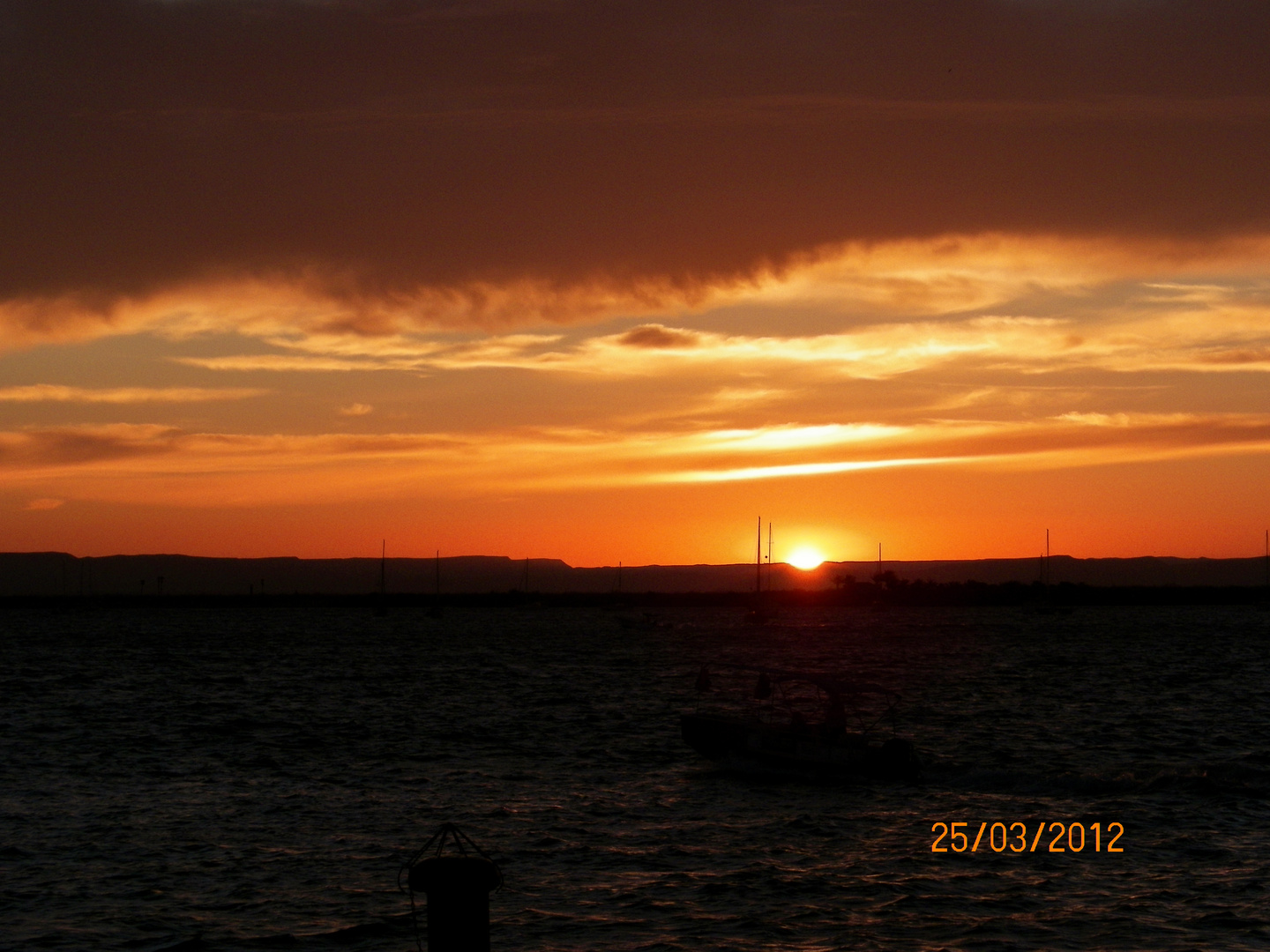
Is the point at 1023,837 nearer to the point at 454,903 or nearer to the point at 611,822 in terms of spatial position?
the point at 611,822

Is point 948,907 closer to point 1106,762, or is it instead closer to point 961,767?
point 961,767

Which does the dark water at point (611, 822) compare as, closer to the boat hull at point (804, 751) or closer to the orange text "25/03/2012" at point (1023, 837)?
the orange text "25/03/2012" at point (1023, 837)

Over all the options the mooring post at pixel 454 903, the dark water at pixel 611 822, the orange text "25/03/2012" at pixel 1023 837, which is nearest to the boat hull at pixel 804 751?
the dark water at pixel 611 822

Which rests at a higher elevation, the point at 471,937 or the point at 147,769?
the point at 471,937

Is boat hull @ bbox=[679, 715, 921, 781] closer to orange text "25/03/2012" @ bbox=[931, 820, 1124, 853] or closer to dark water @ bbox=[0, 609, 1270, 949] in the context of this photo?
dark water @ bbox=[0, 609, 1270, 949]

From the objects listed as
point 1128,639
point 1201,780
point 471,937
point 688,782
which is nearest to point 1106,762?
point 1201,780

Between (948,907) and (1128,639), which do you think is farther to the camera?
(1128,639)

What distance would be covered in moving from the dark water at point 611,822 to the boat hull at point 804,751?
93cm

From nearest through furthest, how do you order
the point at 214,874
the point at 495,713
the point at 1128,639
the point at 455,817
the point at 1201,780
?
the point at 214,874 → the point at 455,817 → the point at 1201,780 → the point at 495,713 → the point at 1128,639

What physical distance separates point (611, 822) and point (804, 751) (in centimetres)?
1047

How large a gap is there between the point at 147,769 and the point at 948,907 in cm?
3464

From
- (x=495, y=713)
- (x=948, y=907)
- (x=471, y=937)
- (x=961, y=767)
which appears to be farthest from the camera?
(x=495, y=713)

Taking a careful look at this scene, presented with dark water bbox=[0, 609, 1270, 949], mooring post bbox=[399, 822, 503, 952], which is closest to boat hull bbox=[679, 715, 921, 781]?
dark water bbox=[0, 609, 1270, 949]

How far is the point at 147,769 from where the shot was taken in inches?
2039
